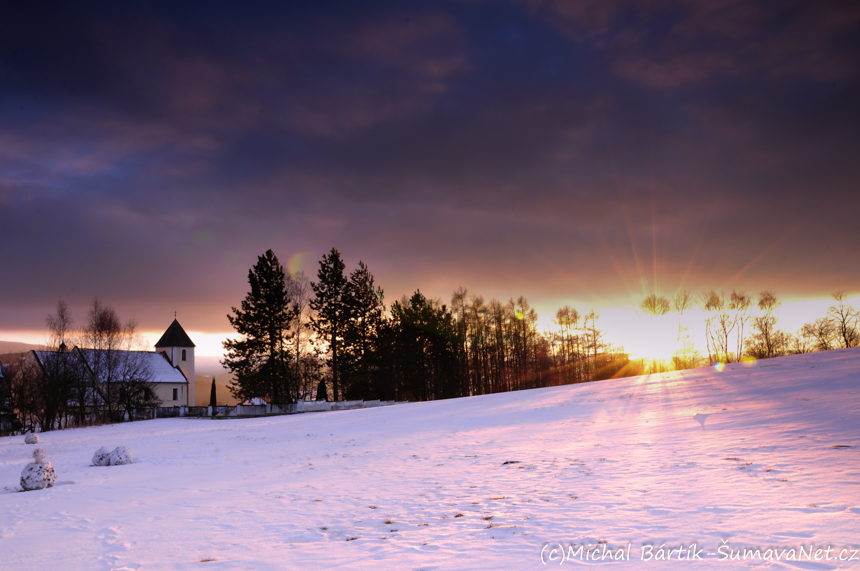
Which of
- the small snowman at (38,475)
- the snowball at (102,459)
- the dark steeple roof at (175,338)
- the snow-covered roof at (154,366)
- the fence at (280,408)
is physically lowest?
the fence at (280,408)

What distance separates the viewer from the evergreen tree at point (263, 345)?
167 ft

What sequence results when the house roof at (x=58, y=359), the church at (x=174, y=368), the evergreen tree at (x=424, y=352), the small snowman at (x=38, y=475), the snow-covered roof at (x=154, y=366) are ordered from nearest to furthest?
1. the small snowman at (x=38, y=475)
2. the house roof at (x=58, y=359)
3. the evergreen tree at (x=424, y=352)
4. the snow-covered roof at (x=154, y=366)
5. the church at (x=174, y=368)

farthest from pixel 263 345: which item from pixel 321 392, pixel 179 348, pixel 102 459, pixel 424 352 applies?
pixel 179 348

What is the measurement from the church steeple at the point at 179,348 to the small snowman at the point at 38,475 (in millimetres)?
80863

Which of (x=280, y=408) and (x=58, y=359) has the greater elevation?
(x=58, y=359)

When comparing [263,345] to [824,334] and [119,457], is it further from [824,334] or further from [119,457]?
[824,334]

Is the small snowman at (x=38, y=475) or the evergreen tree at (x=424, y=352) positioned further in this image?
the evergreen tree at (x=424, y=352)

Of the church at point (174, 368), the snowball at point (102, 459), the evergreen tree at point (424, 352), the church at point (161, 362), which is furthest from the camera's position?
the church at point (174, 368)

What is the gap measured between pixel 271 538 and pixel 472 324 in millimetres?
58108

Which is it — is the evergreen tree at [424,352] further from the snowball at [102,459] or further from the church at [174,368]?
the snowball at [102,459]

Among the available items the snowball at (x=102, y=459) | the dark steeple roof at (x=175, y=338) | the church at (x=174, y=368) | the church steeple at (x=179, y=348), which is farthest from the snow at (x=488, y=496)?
the dark steeple roof at (x=175, y=338)

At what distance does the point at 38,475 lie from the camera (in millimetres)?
12375

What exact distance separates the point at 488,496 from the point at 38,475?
447 inches

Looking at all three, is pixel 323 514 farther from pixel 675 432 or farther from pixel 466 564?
pixel 675 432
